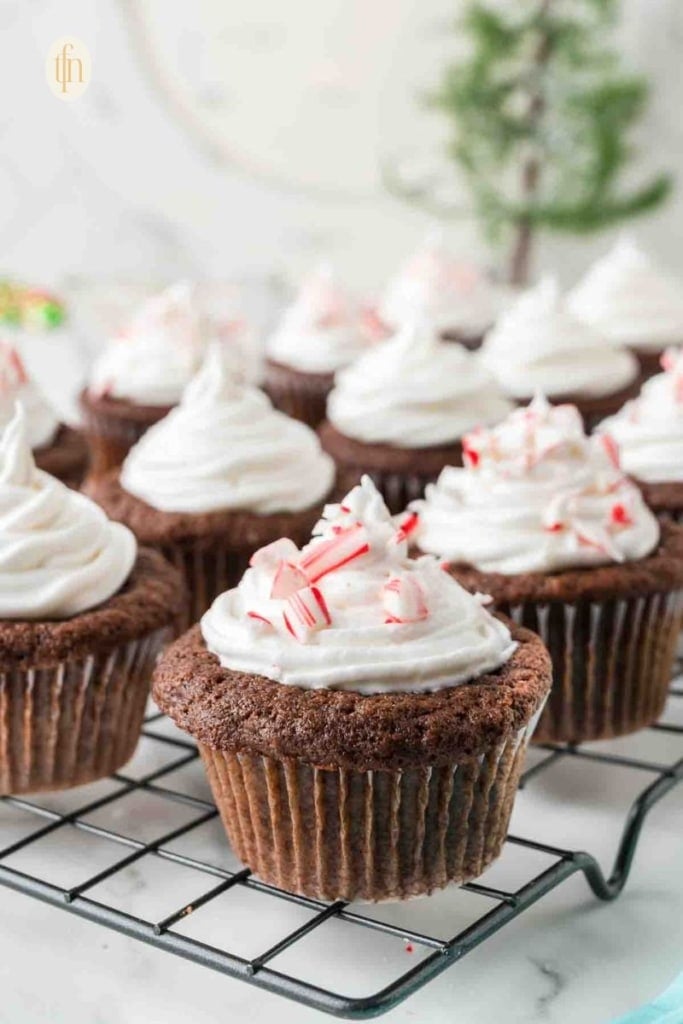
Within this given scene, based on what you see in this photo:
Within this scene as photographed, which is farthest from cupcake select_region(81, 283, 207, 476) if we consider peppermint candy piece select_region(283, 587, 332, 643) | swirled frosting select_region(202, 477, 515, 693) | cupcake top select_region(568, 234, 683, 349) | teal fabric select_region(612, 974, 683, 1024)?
teal fabric select_region(612, 974, 683, 1024)

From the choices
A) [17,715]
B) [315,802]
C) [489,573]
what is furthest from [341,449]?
[315,802]

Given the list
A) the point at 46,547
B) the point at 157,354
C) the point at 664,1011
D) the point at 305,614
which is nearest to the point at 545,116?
the point at 157,354

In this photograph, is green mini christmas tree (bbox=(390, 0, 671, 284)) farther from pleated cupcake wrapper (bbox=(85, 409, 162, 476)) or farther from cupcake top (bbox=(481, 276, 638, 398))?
pleated cupcake wrapper (bbox=(85, 409, 162, 476))

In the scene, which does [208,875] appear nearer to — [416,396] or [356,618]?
[356,618]

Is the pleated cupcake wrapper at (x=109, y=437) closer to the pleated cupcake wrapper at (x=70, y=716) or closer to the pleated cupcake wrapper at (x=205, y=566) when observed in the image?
the pleated cupcake wrapper at (x=205, y=566)

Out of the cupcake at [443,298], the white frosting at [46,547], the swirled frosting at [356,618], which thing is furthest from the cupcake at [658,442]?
the cupcake at [443,298]

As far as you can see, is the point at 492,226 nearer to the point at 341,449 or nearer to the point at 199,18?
the point at 199,18
